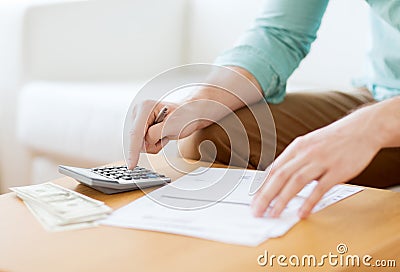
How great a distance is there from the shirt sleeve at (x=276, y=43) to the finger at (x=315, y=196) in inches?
17.3

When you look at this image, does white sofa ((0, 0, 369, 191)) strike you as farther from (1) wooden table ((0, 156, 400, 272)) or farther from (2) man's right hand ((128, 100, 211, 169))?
(1) wooden table ((0, 156, 400, 272))

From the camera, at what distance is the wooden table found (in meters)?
0.65

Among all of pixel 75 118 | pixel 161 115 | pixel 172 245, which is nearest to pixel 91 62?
pixel 75 118

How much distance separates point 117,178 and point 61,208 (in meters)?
0.12

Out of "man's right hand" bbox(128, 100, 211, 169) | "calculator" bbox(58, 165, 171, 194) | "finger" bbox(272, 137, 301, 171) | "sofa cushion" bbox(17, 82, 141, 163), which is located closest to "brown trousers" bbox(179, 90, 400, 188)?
"man's right hand" bbox(128, 100, 211, 169)

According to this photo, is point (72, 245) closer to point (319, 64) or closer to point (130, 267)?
point (130, 267)

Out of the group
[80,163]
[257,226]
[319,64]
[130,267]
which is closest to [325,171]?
[257,226]

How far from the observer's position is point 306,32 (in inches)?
50.2

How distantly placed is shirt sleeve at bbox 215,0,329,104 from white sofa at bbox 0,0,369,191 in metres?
0.56

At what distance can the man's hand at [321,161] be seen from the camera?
77cm

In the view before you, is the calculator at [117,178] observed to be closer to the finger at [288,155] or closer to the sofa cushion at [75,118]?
the finger at [288,155]

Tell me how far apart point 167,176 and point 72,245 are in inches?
11.1

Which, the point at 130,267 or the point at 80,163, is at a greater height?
the point at 130,267

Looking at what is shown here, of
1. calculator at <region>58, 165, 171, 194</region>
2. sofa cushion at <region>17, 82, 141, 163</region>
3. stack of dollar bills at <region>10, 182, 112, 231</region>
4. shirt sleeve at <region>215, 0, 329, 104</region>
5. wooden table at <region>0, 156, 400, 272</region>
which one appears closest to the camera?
wooden table at <region>0, 156, 400, 272</region>
